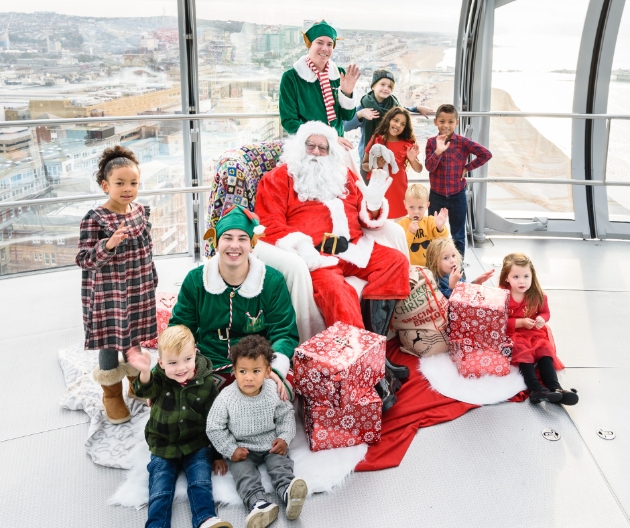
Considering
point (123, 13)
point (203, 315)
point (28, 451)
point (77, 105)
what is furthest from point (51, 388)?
point (123, 13)

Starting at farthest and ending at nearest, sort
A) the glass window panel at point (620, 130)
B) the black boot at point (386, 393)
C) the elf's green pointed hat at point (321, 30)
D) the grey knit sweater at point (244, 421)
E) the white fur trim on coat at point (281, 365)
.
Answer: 1. the glass window panel at point (620, 130)
2. the elf's green pointed hat at point (321, 30)
3. the black boot at point (386, 393)
4. the white fur trim on coat at point (281, 365)
5. the grey knit sweater at point (244, 421)

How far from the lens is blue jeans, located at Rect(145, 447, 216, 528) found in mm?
2258

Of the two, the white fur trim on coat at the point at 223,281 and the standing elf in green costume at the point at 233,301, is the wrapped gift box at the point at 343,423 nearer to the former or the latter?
the standing elf in green costume at the point at 233,301

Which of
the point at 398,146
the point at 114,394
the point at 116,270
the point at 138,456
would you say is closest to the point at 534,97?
the point at 398,146

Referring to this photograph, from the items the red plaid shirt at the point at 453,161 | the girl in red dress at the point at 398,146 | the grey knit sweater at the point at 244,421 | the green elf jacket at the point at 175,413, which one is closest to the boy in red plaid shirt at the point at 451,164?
the red plaid shirt at the point at 453,161

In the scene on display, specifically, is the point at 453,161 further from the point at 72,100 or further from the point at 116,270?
the point at 72,100

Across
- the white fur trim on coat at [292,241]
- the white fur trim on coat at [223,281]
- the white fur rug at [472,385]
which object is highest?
the white fur trim on coat at [292,241]

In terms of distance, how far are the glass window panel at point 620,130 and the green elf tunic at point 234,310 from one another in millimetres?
3100

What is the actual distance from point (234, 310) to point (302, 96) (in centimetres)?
149

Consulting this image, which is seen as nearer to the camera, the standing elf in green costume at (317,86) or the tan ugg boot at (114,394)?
the tan ugg boot at (114,394)

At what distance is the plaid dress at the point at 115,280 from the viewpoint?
2592mm

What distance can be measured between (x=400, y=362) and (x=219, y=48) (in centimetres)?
245

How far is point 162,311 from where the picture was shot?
3434 mm

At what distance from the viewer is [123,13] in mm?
4266
